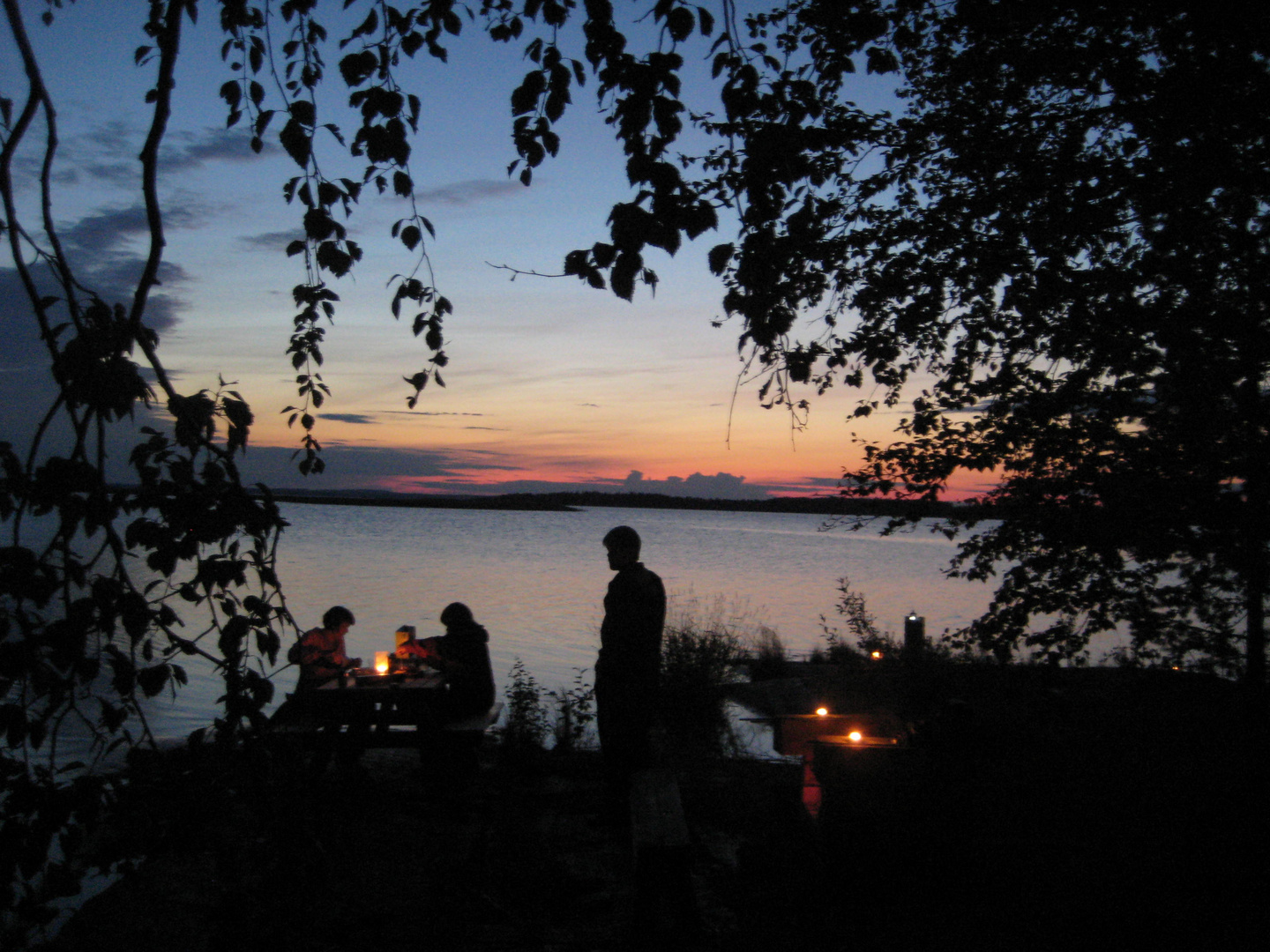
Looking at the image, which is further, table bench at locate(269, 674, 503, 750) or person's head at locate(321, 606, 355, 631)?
person's head at locate(321, 606, 355, 631)

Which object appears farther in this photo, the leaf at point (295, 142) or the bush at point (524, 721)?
the bush at point (524, 721)

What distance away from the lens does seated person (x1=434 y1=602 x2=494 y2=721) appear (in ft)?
19.6

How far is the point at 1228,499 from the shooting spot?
148 inches

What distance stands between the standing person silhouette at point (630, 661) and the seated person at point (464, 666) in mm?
1613

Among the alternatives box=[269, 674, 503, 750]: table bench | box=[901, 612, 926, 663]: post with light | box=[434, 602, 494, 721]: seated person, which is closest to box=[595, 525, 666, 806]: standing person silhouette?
box=[269, 674, 503, 750]: table bench

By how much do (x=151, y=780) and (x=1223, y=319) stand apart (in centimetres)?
412

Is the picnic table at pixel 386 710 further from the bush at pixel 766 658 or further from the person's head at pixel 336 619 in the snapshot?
the bush at pixel 766 658

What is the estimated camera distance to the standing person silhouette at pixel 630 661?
463 centimetres

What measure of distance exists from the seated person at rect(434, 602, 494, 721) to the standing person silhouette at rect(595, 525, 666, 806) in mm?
1613

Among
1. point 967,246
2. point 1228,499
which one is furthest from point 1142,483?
point 967,246

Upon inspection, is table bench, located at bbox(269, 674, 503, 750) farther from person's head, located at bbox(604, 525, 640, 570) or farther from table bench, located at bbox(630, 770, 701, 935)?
table bench, located at bbox(630, 770, 701, 935)

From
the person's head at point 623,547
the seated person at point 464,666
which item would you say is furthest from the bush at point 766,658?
the person's head at point 623,547

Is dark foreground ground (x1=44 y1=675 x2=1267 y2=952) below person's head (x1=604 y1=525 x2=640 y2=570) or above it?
below

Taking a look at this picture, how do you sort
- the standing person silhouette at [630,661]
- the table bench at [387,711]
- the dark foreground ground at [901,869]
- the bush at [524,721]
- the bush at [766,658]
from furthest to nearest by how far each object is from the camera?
Result: the bush at [766,658] → the bush at [524,721] → the table bench at [387,711] → the standing person silhouette at [630,661] → the dark foreground ground at [901,869]
